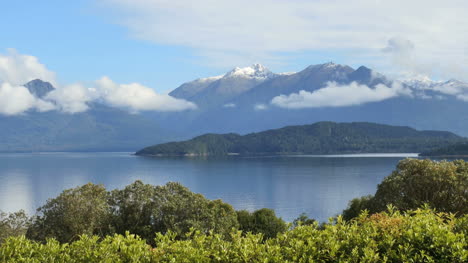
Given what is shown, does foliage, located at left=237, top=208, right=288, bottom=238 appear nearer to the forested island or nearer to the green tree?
the forested island

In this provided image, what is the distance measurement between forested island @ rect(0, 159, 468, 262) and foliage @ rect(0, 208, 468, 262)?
0.02 m

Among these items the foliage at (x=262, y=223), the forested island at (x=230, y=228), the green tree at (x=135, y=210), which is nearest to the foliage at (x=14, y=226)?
the forested island at (x=230, y=228)

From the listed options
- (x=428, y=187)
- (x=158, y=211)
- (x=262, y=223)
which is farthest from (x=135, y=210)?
(x=428, y=187)

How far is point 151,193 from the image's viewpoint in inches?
1506

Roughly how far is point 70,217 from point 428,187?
25677mm

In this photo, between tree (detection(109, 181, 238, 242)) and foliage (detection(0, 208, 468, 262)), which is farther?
tree (detection(109, 181, 238, 242))

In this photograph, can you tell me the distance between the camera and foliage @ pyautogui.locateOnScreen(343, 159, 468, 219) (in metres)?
35.9

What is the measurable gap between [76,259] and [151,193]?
25782mm

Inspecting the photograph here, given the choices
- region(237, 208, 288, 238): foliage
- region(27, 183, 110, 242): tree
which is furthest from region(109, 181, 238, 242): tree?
region(237, 208, 288, 238): foliage

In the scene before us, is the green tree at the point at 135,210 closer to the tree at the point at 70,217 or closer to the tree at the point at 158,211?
the tree at the point at 158,211

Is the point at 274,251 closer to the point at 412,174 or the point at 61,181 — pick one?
the point at 412,174

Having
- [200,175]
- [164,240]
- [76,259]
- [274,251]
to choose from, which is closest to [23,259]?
[76,259]

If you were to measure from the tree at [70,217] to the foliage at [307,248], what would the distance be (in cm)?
2191

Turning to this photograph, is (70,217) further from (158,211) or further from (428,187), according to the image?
(428,187)
